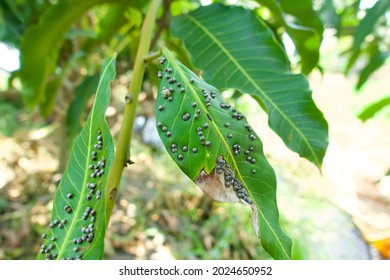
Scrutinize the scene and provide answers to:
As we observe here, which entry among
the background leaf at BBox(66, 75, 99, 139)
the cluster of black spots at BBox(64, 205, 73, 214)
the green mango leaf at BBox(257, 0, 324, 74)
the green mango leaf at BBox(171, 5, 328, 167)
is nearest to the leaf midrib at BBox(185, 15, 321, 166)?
the green mango leaf at BBox(171, 5, 328, 167)

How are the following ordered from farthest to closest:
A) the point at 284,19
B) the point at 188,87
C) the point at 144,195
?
the point at 144,195
the point at 284,19
the point at 188,87

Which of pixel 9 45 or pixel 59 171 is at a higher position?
pixel 9 45

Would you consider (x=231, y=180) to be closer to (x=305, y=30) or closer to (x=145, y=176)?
(x=305, y=30)

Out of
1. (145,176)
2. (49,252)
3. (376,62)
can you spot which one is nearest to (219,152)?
(49,252)

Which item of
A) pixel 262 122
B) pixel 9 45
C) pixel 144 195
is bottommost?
pixel 262 122
